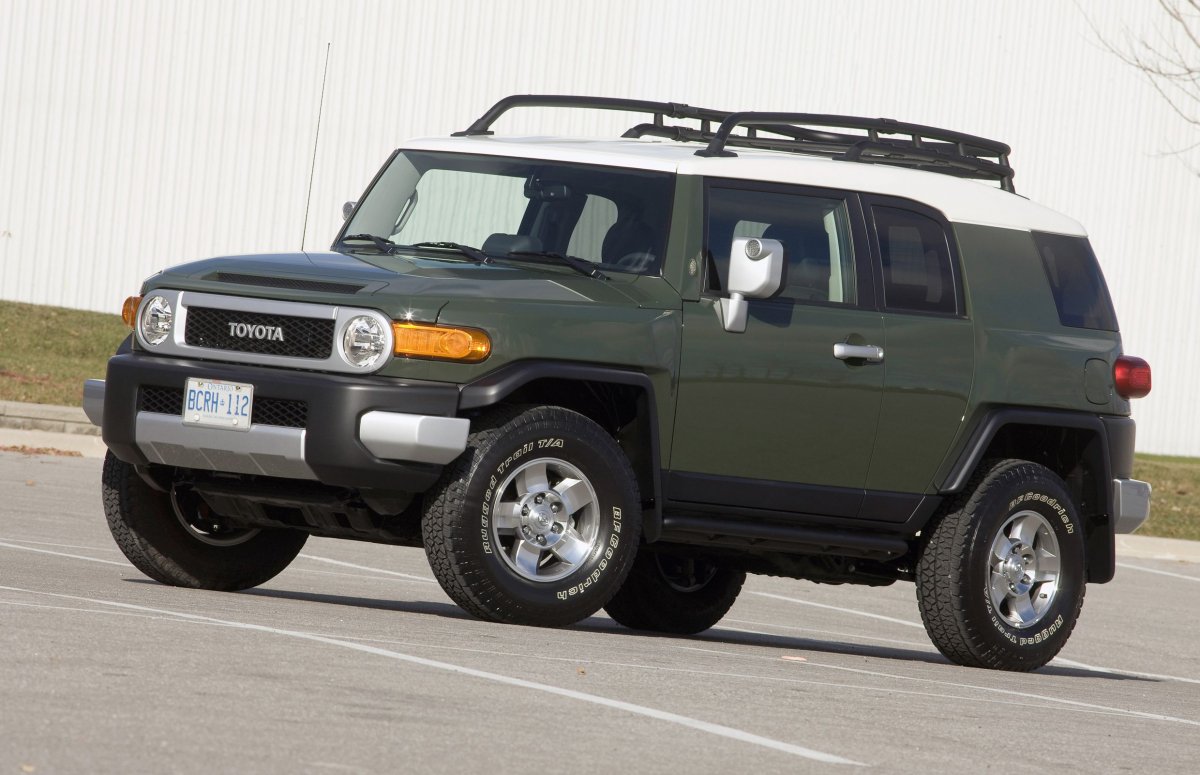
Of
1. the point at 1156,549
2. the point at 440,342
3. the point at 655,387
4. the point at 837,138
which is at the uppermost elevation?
the point at 837,138

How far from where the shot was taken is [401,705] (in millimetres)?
5949

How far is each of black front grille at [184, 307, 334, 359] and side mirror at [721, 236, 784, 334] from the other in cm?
169

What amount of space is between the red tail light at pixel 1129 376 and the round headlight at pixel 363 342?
372 cm

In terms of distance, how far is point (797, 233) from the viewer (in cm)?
905

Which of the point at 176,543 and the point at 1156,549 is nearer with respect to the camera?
the point at 176,543

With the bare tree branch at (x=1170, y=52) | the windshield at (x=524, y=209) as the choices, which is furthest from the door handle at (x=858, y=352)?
the bare tree branch at (x=1170, y=52)

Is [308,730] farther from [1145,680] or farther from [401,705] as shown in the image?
[1145,680]

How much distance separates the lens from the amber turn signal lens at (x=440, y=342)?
7953 mm

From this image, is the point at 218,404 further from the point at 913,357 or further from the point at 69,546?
the point at 69,546

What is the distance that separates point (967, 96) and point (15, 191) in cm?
1274

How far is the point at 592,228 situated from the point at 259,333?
5.14 ft

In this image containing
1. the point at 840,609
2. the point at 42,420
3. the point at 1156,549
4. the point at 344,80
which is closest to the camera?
the point at 840,609

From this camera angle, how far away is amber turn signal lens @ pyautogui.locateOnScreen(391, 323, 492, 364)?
26.1ft

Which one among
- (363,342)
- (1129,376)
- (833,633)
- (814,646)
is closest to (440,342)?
(363,342)
